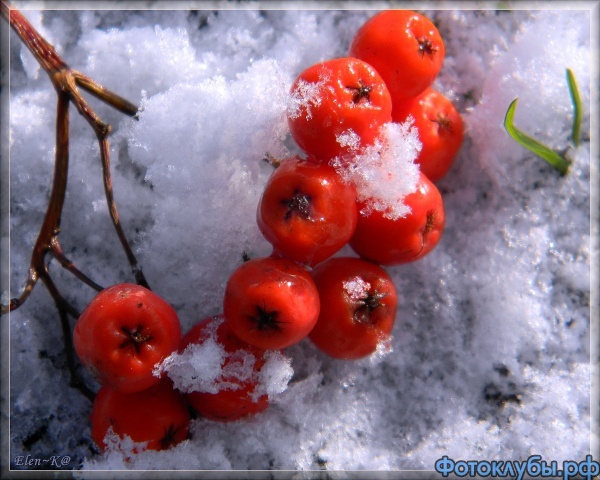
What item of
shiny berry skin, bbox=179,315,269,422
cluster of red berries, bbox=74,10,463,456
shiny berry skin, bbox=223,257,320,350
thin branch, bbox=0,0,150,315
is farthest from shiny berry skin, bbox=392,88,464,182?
thin branch, bbox=0,0,150,315

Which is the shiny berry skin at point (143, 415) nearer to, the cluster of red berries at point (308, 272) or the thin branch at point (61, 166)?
the cluster of red berries at point (308, 272)

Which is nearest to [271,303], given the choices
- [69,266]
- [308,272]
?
[308,272]

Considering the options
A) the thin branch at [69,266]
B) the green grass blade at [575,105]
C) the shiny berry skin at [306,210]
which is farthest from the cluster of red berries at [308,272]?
the green grass blade at [575,105]

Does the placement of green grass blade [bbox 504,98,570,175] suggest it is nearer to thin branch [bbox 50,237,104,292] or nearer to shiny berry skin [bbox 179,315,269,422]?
shiny berry skin [bbox 179,315,269,422]

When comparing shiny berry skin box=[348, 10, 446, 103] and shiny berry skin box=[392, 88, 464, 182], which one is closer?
shiny berry skin box=[348, 10, 446, 103]

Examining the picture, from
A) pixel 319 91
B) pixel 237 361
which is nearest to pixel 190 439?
pixel 237 361
